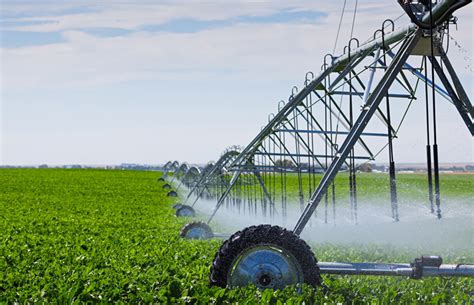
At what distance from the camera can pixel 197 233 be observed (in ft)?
40.3

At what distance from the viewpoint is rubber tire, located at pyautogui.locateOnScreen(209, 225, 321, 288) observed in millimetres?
6051

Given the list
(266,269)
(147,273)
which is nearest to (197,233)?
(147,273)

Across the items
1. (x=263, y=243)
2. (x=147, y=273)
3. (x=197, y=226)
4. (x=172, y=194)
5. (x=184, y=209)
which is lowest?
(x=172, y=194)

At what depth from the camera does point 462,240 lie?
11391 mm

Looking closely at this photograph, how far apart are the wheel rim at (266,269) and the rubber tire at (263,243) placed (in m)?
0.03

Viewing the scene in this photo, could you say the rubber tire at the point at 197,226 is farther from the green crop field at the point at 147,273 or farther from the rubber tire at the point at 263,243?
the rubber tire at the point at 263,243

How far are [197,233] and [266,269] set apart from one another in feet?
20.6

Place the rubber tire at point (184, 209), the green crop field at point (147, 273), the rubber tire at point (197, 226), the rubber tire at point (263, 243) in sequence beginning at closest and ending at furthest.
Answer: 1. the green crop field at point (147, 273)
2. the rubber tire at point (263, 243)
3. the rubber tire at point (197, 226)
4. the rubber tire at point (184, 209)

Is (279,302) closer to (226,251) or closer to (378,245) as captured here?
(226,251)

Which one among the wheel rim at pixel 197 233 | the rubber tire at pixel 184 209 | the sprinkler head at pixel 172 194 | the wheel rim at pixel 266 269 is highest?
the wheel rim at pixel 266 269

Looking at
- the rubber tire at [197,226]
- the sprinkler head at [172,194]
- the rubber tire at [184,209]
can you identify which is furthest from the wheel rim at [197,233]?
the sprinkler head at [172,194]

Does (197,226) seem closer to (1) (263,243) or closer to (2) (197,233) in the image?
(2) (197,233)

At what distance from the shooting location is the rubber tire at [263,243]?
6051 mm

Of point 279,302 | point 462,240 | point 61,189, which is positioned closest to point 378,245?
point 462,240
